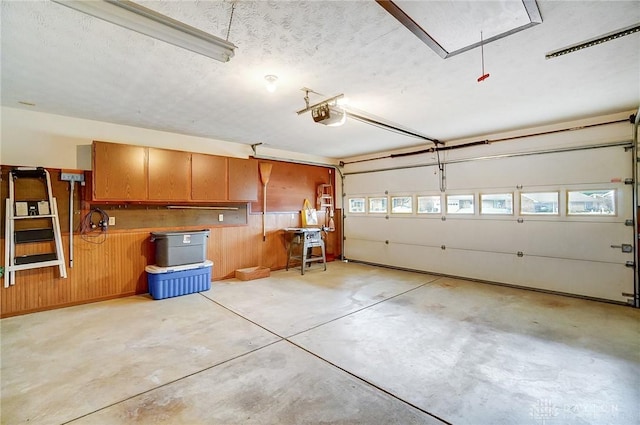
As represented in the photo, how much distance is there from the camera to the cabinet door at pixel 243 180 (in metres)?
5.41

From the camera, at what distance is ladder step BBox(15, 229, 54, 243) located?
3689 millimetres

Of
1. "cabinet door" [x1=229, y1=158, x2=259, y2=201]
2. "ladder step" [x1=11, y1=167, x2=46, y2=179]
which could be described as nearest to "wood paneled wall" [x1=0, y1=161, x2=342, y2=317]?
"ladder step" [x1=11, y1=167, x2=46, y2=179]

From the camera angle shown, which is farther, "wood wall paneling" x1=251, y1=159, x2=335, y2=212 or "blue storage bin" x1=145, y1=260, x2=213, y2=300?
"wood wall paneling" x1=251, y1=159, x2=335, y2=212

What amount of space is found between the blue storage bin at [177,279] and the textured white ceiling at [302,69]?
2295 mm

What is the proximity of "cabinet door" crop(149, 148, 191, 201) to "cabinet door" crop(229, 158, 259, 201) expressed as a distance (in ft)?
2.55

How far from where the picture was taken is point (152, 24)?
162 centimetres

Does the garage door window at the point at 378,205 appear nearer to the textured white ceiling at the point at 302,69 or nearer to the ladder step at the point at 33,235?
the textured white ceiling at the point at 302,69

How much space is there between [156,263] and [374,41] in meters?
4.45

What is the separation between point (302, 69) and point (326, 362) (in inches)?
107

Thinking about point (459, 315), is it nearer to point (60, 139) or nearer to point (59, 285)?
point (59, 285)

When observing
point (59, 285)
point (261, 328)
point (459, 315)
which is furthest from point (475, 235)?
point (59, 285)

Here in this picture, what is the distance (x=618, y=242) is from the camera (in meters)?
4.05

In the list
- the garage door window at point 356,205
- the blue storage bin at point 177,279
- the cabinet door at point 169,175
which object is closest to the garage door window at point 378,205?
the garage door window at point 356,205

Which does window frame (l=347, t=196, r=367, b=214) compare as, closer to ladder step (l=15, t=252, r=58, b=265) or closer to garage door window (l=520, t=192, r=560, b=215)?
garage door window (l=520, t=192, r=560, b=215)
